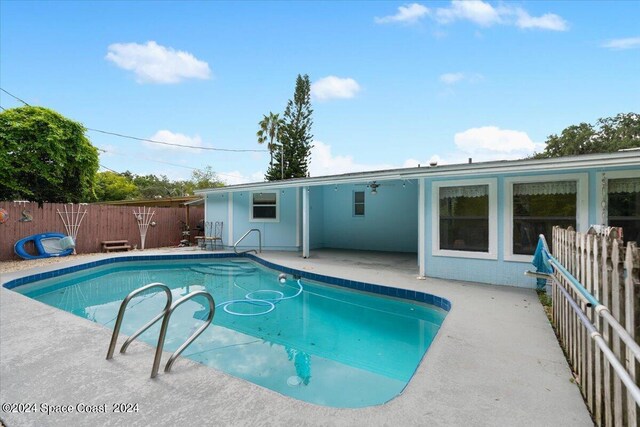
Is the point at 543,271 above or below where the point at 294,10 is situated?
below

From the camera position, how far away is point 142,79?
1536 cm

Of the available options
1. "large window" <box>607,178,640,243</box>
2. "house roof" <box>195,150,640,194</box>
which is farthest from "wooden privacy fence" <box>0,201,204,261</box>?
"large window" <box>607,178,640,243</box>

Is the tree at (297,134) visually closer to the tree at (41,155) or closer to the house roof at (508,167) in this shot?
the tree at (41,155)

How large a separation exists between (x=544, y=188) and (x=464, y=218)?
142 cm

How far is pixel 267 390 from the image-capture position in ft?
7.98

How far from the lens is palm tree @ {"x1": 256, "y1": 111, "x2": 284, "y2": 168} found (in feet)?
89.1

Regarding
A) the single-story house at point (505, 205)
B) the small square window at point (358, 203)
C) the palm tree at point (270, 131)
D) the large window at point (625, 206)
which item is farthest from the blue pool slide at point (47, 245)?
the palm tree at point (270, 131)

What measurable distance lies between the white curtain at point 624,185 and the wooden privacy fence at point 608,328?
357 cm

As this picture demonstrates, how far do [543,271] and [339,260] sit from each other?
5288mm

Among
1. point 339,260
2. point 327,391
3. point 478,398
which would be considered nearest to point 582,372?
point 478,398

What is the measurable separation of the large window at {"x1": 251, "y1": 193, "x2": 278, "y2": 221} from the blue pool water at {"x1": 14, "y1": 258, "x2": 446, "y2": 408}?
3.52 m

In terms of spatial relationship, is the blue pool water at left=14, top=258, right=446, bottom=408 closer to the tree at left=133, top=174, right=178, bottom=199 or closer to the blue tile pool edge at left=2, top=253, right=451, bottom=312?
the blue tile pool edge at left=2, top=253, right=451, bottom=312

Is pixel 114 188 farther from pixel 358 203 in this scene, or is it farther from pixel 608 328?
pixel 608 328

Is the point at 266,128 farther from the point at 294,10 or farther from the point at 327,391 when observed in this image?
the point at 327,391
